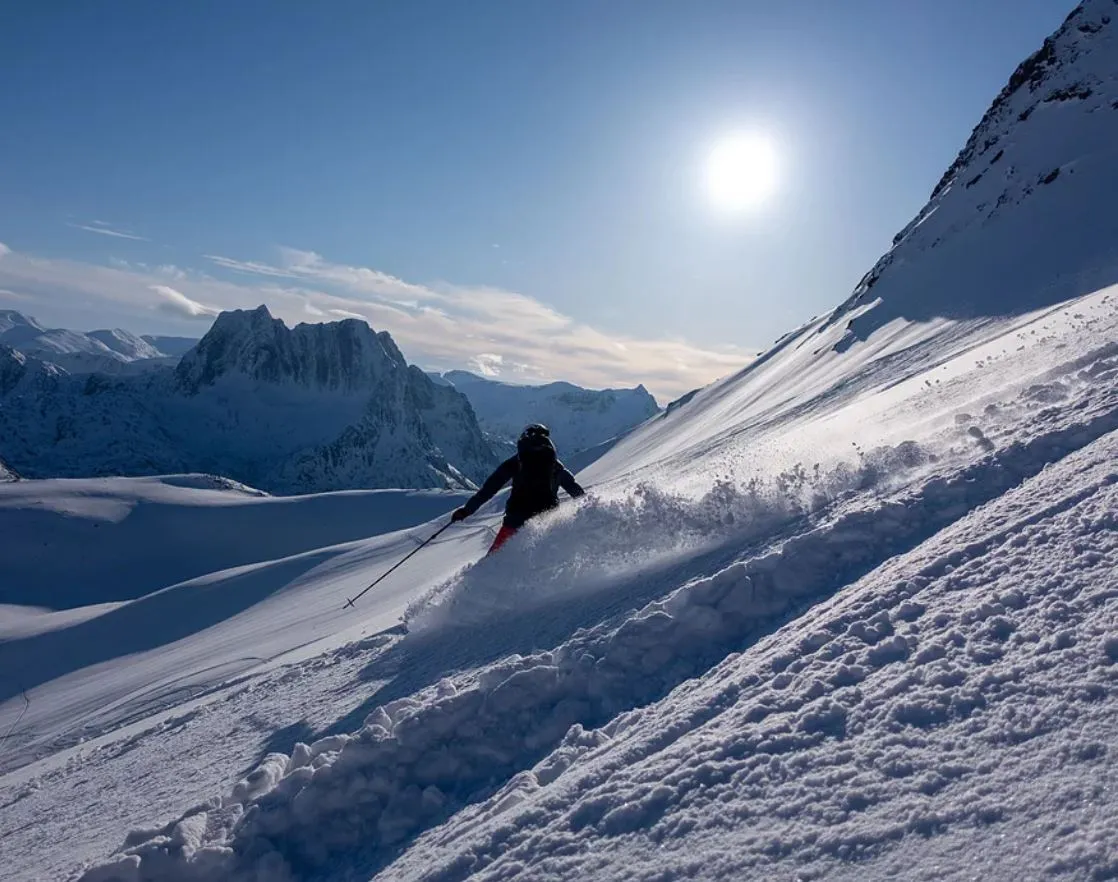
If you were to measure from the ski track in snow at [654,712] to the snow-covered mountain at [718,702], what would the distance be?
2cm

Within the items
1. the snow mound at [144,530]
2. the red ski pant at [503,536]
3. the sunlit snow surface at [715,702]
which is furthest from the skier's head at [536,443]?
the snow mound at [144,530]

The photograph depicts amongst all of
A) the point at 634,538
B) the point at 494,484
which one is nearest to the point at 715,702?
the point at 634,538

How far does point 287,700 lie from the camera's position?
585cm

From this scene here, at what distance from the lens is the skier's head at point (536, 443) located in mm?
8555

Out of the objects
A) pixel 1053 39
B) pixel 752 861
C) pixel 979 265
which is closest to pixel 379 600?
pixel 752 861

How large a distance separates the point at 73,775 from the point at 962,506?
23.6 feet

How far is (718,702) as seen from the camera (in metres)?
3.42

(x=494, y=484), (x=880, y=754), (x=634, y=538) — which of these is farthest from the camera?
(x=494, y=484)

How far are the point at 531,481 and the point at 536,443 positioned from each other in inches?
19.0

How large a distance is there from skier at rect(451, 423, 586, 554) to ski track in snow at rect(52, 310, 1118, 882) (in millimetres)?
3272

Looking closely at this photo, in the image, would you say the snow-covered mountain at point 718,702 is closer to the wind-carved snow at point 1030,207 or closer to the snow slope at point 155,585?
the snow slope at point 155,585

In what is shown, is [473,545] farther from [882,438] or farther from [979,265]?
[979,265]

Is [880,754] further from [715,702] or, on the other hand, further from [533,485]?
[533,485]

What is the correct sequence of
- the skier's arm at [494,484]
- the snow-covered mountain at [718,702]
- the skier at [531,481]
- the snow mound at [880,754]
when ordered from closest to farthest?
the snow mound at [880,754], the snow-covered mountain at [718,702], the skier at [531,481], the skier's arm at [494,484]
